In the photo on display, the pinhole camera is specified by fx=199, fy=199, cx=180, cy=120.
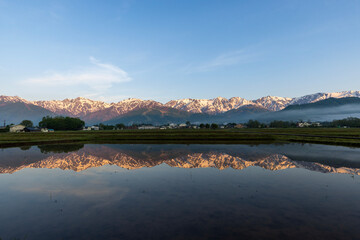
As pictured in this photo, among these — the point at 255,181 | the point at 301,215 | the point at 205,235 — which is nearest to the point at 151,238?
the point at 205,235

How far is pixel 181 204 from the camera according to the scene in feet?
50.3

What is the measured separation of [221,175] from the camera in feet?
80.0

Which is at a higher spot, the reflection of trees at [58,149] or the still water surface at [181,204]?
the reflection of trees at [58,149]

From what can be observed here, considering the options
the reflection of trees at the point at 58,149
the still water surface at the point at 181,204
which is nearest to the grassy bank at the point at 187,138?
the reflection of trees at the point at 58,149

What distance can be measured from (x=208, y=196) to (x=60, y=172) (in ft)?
67.8

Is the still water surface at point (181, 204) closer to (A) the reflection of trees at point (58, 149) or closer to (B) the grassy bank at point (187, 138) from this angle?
(A) the reflection of trees at point (58, 149)

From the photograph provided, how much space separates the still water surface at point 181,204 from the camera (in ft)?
37.3

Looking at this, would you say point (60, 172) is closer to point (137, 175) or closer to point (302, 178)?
point (137, 175)

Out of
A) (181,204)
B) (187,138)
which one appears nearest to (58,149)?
(181,204)

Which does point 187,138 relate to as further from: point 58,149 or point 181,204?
point 181,204

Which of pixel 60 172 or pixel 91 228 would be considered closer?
pixel 91 228

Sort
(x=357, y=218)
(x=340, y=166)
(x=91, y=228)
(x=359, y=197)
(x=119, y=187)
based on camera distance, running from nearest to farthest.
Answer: (x=91, y=228), (x=357, y=218), (x=359, y=197), (x=119, y=187), (x=340, y=166)

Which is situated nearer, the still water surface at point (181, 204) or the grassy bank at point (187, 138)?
the still water surface at point (181, 204)

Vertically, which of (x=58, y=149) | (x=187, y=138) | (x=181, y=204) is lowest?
(x=187, y=138)
